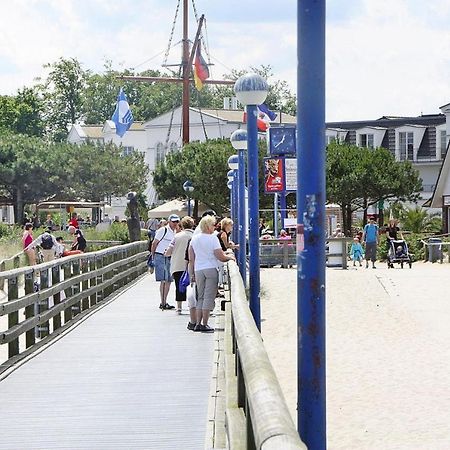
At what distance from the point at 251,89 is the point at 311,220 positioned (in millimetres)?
7295

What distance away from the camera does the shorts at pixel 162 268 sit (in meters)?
18.1

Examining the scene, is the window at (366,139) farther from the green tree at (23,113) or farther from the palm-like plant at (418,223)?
the green tree at (23,113)

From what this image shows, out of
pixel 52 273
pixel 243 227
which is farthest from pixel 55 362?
pixel 243 227

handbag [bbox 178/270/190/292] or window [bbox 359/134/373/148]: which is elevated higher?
window [bbox 359/134/373/148]

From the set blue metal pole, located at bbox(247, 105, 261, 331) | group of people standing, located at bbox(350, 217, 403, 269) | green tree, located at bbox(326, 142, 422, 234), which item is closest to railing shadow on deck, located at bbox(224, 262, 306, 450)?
blue metal pole, located at bbox(247, 105, 261, 331)

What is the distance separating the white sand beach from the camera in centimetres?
1191

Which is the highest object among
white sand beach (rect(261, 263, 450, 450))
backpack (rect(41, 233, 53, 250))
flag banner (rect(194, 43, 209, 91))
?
flag banner (rect(194, 43, 209, 91))

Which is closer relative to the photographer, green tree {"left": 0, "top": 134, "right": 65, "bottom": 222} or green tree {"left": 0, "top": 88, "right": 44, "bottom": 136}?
green tree {"left": 0, "top": 134, "right": 65, "bottom": 222}

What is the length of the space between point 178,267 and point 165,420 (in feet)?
26.1

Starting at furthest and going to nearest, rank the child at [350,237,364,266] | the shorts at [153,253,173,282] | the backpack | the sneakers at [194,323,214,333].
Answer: the child at [350,237,364,266], the backpack, the shorts at [153,253,173,282], the sneakers at [194,323,214,333]

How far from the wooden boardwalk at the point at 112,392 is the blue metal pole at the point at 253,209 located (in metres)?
0.85

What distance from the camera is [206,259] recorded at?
Result: 14469mm

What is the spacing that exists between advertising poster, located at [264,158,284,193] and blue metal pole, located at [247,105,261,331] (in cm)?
1746

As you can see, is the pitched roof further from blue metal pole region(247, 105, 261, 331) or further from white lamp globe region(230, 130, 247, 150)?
blue metal pole region(247, 105, 261, 331)
